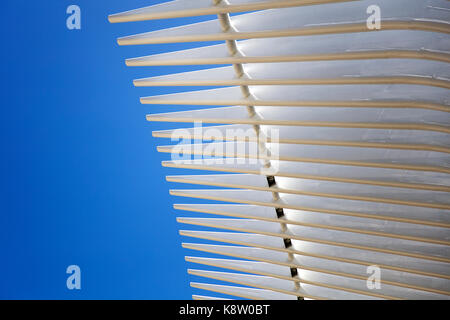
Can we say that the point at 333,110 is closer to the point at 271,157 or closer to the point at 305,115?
the point at 305,115

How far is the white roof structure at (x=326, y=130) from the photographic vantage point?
7594mm

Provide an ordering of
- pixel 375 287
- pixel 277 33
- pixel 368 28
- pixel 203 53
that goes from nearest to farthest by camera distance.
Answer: pixel 368 28, pixel 277 33, pixel 203 53, pixel 375 287

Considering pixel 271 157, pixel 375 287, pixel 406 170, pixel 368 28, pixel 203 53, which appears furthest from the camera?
pixel 375 287

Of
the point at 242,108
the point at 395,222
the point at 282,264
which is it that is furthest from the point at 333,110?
the point at 282,264

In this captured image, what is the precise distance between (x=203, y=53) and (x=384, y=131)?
Result: 10.8ft

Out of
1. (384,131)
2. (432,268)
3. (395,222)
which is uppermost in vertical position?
(384,131)

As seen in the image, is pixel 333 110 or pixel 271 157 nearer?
pixel 333 110

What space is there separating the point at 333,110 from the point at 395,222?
3.00 meters

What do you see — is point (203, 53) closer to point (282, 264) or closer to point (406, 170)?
point (406, 170)

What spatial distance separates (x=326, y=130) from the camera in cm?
963

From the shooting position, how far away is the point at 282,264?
13.0 metres

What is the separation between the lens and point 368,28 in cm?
708

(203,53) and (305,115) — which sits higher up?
(203,53)

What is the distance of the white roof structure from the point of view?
24.9 ft
